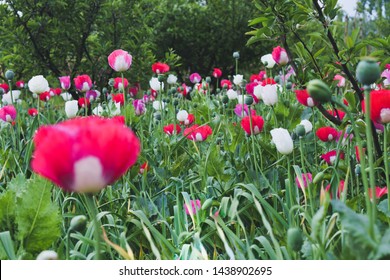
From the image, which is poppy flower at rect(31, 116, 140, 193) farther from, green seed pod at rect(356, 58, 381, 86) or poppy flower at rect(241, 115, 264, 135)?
poppy flower at rect(241, 115, 264, 135)

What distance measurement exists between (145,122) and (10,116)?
83cm

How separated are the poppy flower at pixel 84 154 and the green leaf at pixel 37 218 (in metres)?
0.45

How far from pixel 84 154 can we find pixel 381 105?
57 centimetres

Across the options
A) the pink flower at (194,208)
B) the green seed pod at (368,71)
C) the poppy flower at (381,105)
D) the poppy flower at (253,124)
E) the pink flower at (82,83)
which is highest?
the green seed pod at (368,71)

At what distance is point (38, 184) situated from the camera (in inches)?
37.4

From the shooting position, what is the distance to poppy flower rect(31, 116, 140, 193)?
1.63 feet

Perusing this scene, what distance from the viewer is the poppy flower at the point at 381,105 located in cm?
88

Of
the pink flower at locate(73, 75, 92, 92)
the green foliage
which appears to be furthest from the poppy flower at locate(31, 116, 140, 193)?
the pink flower at locate(73, 75, 92, 92)

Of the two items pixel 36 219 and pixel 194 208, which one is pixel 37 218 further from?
pixel 194 208

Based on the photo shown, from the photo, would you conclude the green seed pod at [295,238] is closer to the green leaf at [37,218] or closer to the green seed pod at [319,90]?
the green seed pod at [319,90]

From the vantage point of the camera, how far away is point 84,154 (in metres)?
0.50

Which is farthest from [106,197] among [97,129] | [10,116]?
[97,129]

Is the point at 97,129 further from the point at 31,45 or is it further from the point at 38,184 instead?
the point at 31,45

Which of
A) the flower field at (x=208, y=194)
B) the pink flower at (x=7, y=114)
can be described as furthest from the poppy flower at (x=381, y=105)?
the pink flower at (x=7, y=114)
